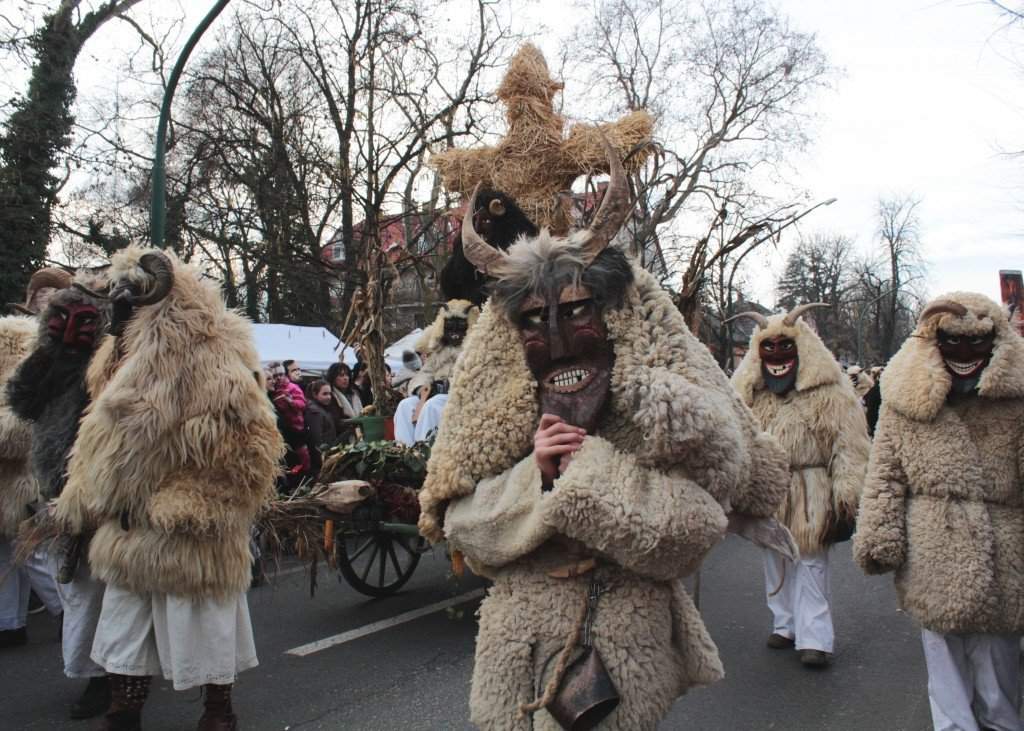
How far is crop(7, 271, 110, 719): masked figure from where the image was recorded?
4113mm

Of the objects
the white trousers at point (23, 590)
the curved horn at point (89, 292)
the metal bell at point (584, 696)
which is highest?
the curved horn at point (89, 292)

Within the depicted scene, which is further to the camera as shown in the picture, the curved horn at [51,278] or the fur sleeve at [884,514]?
the curved horn at [51,278]

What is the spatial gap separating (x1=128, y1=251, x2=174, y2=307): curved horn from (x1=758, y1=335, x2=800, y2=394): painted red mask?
3.95 m

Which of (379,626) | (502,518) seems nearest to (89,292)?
(502,518)

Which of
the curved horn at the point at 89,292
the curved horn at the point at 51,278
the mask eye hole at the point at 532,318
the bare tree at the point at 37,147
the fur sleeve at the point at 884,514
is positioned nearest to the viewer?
the mask eye hole at the point at 532,318

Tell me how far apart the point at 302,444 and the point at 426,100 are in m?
12.4

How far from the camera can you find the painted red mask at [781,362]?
18.7 ft

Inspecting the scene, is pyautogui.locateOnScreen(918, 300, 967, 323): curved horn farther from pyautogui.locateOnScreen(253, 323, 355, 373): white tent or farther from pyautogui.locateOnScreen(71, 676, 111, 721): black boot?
pyautogui.locateOnScreen(253, 323, 355, 373): white tent

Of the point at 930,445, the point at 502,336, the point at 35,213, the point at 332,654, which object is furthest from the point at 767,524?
the point at 35,213

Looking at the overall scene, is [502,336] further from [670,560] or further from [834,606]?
[834,606]

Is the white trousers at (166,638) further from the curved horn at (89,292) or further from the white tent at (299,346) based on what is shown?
the white tent at (299,346)

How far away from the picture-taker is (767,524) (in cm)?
254

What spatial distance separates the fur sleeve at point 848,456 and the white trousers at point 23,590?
211 inches

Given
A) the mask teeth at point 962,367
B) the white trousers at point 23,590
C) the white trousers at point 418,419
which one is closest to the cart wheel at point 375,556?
the white trousers at point 418,419
